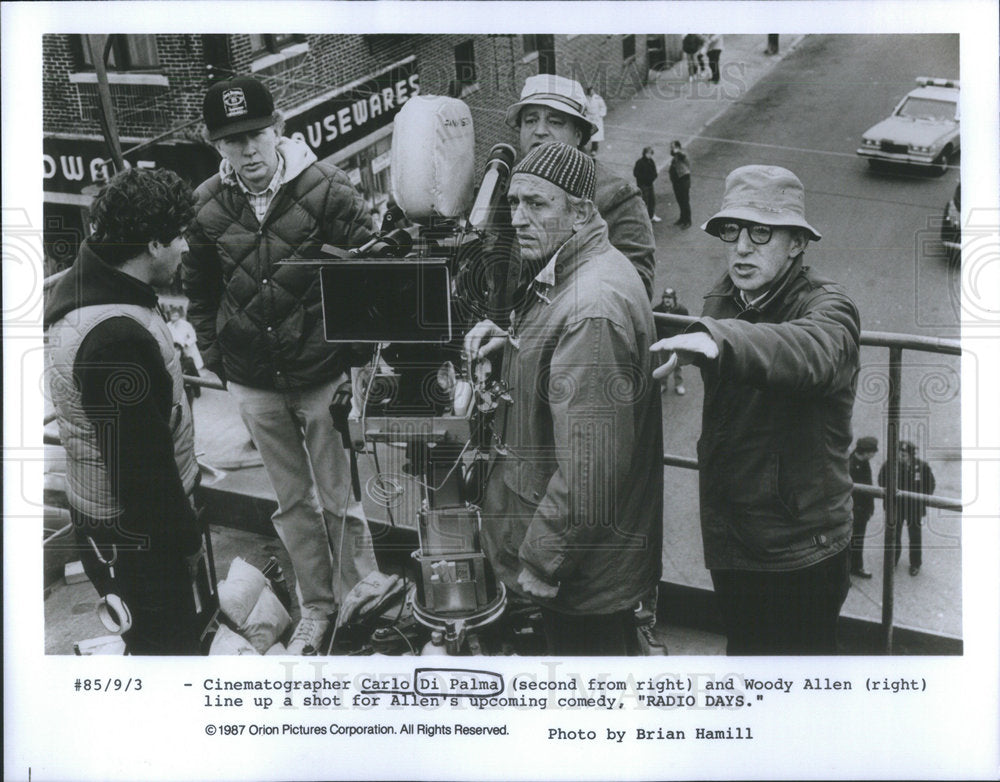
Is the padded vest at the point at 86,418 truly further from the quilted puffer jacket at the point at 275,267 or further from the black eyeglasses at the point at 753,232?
the black eyeglasses at the point at 753,232

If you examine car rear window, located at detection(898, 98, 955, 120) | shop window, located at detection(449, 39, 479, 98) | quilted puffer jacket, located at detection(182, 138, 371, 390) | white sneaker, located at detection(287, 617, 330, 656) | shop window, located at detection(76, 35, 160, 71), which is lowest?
white sneaker, located at detection(287, 617, 330, 656)

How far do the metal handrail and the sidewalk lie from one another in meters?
0.66

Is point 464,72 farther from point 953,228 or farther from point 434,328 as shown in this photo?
point 953,228

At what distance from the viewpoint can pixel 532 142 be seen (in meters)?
3.40

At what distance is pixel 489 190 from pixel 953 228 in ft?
5.60

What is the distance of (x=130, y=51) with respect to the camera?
3.69 metres

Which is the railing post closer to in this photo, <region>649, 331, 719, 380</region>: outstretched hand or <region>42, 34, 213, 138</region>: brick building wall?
<region>649, 331, 719, 380</region>: outstretched hand

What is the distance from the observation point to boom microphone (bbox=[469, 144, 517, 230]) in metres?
3.23

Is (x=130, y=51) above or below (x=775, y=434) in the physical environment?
above

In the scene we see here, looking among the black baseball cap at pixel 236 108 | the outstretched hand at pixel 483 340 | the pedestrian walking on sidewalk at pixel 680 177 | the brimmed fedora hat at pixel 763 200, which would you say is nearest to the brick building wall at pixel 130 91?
the black baseball cap at pixel 236 108

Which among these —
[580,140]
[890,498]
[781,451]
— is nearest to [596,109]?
[580,140]

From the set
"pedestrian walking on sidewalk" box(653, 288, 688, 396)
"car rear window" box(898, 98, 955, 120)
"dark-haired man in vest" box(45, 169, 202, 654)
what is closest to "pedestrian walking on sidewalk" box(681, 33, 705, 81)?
"car rear window" box(898, 98, 955, 120)

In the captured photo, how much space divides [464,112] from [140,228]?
3.81ft

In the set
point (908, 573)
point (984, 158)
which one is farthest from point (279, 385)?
point (984, 158)
